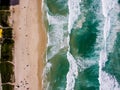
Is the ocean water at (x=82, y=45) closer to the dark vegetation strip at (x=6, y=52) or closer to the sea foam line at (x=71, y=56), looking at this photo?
the sea foam line at (x=71, y=56)

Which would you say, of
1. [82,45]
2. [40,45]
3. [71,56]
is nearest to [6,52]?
[40,45]

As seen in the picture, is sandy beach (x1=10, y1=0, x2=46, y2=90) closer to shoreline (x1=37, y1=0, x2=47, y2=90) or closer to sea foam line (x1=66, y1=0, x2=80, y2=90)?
shoreline (x1=37, y1=0, x2=47, y2=90)

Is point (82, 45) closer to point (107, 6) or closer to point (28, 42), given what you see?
point (107, 6)

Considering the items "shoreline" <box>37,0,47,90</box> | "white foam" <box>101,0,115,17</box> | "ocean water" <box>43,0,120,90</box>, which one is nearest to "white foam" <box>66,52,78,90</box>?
"ocean water" <box>43,0,120,90</box>

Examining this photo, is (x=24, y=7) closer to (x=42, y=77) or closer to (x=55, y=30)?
(x=55, y=30)

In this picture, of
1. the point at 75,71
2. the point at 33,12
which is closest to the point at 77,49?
the point at 75,71

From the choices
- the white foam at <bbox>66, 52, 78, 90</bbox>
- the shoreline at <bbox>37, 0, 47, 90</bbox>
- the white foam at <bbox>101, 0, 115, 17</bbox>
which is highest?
the white foam at <bbox>101, 0, 115, 17</bbox>

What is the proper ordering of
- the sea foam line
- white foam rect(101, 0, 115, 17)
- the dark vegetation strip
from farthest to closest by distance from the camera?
the dark vegetation strip
the sea foam line
white foam rect(101, 0, 115, 17)
